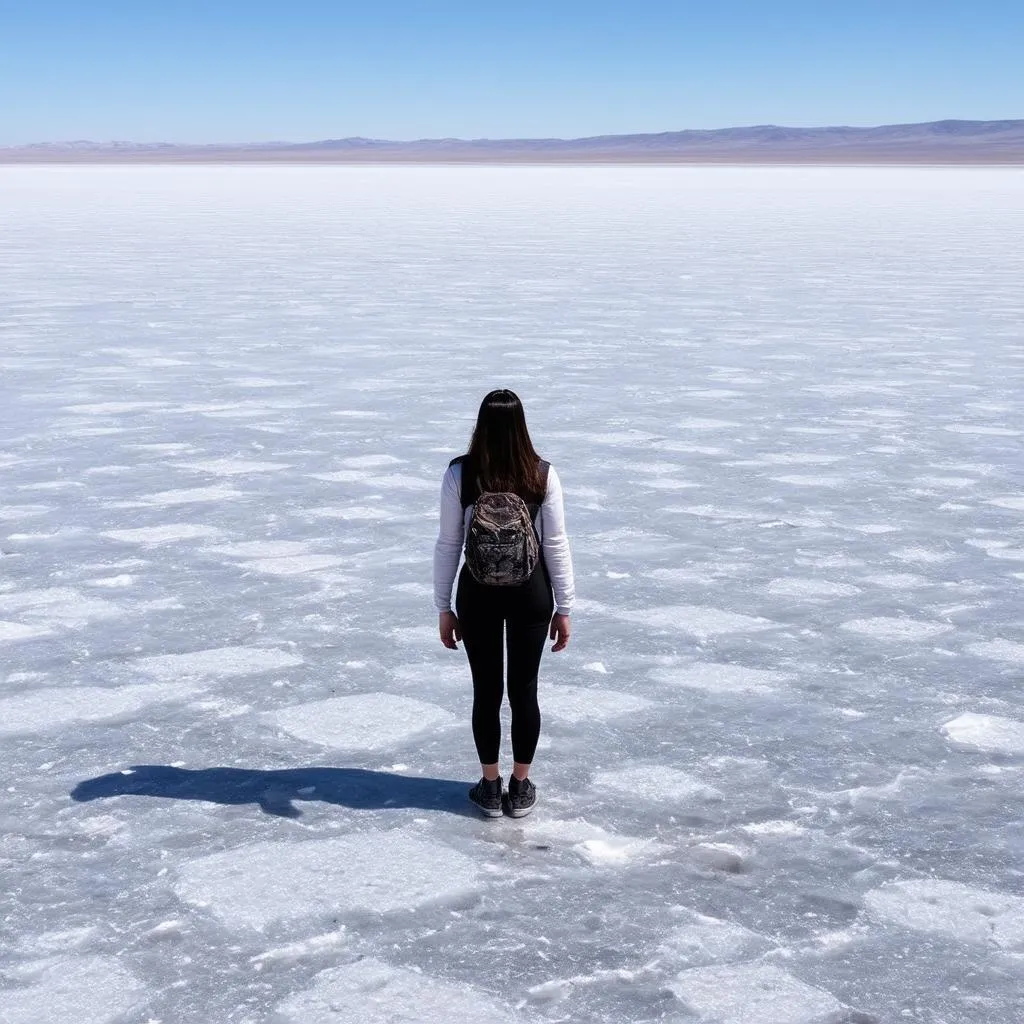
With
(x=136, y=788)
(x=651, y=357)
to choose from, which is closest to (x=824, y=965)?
(x=136, y=788)

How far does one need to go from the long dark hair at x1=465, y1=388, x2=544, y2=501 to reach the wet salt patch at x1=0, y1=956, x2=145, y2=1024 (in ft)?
4.33

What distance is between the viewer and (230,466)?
24.5 feet

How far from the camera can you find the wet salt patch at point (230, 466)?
7344 millimetres

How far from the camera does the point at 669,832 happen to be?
3.54 m

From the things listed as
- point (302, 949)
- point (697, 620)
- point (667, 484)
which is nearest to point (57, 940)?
point (302, 949)

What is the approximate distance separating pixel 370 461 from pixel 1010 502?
10.7 feet

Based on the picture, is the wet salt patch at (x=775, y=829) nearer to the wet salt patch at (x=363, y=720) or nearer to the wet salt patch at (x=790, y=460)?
the wet salt patch at (x=363, y=720)

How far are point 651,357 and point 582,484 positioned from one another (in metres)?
4.37

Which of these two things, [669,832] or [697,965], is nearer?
[697,965]

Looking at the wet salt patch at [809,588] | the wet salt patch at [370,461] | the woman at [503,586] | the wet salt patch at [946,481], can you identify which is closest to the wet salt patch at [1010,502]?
the wet salt patch at [946,481]

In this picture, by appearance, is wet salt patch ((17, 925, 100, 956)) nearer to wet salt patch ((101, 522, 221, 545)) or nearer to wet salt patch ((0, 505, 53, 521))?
wet salt patch ((101, 522, 221, 545))

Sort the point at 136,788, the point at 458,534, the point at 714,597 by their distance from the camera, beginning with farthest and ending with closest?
1. the point at 714,597
2. the point at 136,788
3. the point at 458,534

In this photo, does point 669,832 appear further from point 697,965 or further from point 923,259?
point 923,259

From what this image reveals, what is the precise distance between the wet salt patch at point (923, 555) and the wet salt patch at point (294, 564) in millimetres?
2306
